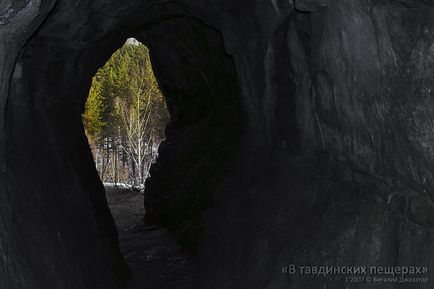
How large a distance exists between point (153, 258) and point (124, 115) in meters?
24.1

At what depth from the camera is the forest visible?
1329 inches

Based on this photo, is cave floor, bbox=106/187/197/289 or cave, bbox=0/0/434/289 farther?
cave floor, bbox=106/187/197/289

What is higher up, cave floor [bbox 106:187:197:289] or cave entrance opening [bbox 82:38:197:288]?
cave entrance opening [bbox 82:38:197:288]

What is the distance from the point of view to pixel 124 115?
33406mm

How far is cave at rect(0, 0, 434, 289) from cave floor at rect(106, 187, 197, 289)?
38 centimetres

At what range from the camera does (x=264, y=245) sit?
626 cm

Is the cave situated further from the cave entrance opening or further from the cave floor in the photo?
the cave entrance opening

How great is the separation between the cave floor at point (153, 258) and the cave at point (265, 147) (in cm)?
38

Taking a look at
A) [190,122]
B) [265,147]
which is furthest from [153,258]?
[190,122]

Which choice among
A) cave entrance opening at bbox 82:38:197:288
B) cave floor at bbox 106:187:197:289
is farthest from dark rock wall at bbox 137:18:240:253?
cave entrance opening at bbox 82:38:197:288

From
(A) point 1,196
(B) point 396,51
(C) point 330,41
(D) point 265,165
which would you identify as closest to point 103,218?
(D) point 265,165

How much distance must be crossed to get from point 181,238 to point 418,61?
7.57m

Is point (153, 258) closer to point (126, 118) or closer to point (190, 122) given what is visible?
point (190, 122)

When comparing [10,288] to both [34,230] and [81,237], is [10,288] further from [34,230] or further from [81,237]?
[81,237]
